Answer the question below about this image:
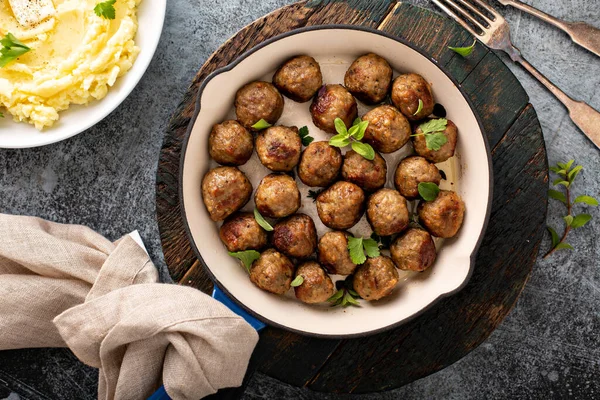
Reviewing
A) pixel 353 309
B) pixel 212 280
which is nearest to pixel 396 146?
pixel 353 309

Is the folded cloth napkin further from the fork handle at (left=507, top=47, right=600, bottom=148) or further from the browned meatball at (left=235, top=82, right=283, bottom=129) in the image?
the fork handle at (left=507, top=47, right=600, bottom=148)

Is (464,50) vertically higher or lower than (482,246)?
higher

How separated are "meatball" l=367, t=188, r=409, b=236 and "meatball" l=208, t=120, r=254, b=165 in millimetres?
741

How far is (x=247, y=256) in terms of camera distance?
302 centimetres

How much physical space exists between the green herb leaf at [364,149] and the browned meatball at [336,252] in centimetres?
45

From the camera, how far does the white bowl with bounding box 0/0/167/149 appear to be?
3303mm

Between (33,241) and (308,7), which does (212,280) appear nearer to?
(33,241)

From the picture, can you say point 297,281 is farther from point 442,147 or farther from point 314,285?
point 442,147

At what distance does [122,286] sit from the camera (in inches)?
127

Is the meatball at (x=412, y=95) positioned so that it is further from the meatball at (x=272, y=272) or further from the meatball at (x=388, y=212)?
the meatball at (x=272, y=272)

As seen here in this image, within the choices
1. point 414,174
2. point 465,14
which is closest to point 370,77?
point 414,174

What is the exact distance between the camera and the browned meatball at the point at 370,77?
119 inches

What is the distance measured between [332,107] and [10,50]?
1.90 meters

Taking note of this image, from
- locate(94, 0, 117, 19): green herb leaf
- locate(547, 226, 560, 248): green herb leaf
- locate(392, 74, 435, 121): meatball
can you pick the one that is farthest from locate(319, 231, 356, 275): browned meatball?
locate(94, 0, 117, 19): green herb leaf
